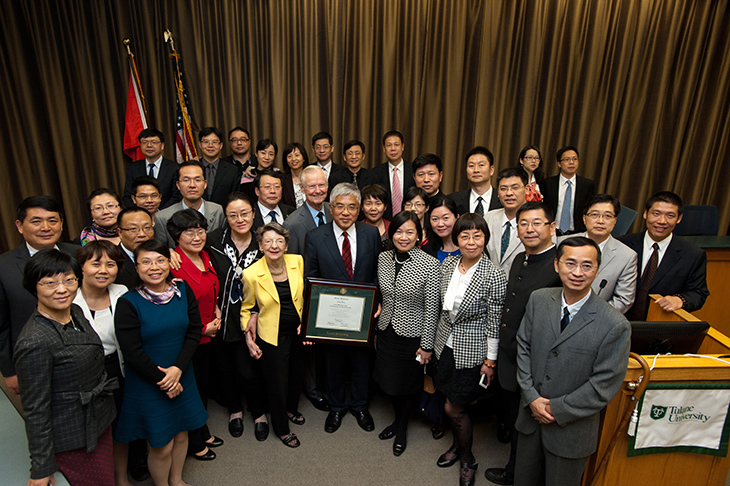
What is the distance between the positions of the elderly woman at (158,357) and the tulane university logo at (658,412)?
247 centimetres

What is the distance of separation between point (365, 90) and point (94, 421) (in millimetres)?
4769

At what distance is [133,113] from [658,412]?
19.0 feet

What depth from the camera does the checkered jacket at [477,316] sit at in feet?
8.14

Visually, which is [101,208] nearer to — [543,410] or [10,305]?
[10,305]

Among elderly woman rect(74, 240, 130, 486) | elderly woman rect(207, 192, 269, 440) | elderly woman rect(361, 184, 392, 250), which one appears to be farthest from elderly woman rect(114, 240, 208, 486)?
elderly woman rect(361, 184, 392, 250)

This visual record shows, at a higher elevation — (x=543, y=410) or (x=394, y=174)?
(x=394, y=174)

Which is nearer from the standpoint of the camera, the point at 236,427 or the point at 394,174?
the point at 236,427

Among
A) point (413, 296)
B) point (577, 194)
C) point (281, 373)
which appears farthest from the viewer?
point (577, 194)

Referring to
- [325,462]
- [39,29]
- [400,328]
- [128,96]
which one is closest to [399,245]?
[400,328]

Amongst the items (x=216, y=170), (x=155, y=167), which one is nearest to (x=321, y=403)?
(x=216, y=170)

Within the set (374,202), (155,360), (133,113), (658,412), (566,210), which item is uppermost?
(133,113)

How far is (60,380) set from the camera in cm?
187

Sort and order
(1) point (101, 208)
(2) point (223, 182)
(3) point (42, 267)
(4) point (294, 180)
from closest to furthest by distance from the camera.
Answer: (3) point (42, 267), (1) point (101, 208), (4) point (294, 180), (2) point (223, 182)

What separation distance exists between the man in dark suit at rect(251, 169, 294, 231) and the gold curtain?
241cm
